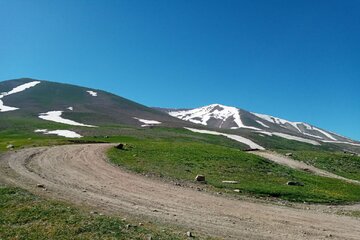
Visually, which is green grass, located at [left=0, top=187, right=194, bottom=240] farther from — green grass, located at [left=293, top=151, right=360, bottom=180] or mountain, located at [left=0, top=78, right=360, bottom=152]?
mountain, located at [left=0, top=78, right=360, bottom=152]

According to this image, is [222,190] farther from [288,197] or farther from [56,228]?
[56,228]

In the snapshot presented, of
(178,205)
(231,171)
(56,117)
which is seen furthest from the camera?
(56,117)

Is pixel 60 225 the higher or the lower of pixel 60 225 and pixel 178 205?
the lower

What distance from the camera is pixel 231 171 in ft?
132

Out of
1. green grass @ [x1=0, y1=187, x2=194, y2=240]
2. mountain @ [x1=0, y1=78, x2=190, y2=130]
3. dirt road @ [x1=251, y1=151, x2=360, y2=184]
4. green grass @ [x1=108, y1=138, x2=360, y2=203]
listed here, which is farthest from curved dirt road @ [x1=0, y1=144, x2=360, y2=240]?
mountain @ [x1=0, y1=78, x2=190, y2=130]

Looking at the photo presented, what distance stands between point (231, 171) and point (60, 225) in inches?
1041

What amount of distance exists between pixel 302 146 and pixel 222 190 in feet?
392

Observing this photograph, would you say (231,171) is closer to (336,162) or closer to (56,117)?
(336,162)

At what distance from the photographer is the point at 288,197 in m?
29.6

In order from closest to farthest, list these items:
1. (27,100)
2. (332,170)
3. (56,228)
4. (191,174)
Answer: (56,228) < (191,174) < (332,170) < (27,100)

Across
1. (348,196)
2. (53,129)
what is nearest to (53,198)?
(348,196)

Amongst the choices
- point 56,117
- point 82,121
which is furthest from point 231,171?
point 56,117

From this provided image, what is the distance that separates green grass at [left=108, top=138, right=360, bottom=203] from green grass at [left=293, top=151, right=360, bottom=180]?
13609 millimetres

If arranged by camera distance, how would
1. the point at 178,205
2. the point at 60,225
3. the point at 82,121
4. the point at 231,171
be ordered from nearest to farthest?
1. the point at 60,225
2. the point at 178,205
3. the point at 231,171
4. the point at 82,121
